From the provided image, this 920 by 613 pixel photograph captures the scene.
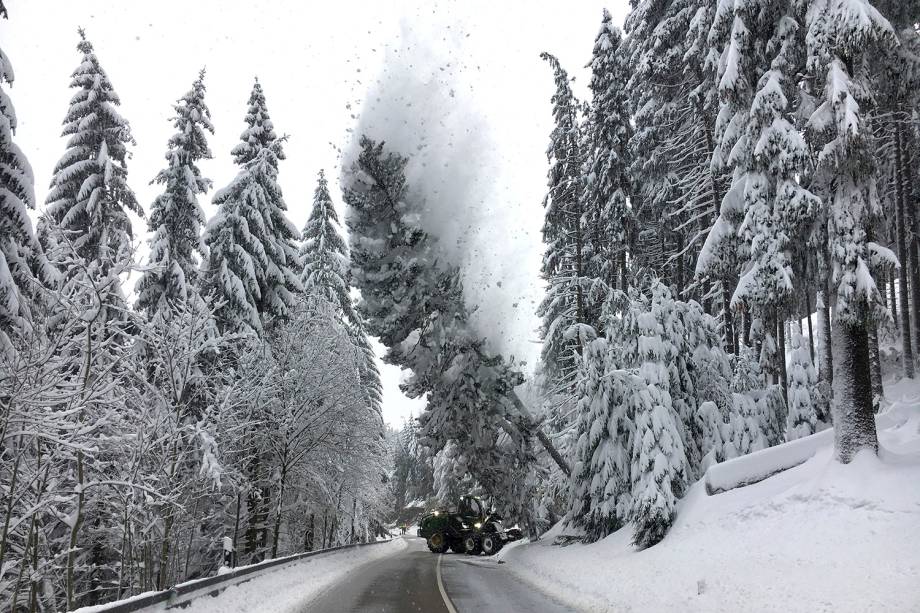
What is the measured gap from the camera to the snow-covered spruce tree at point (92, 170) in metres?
19.1

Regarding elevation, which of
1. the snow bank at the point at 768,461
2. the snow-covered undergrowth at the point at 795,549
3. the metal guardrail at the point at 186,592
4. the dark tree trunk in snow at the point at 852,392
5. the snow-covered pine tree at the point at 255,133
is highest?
the snow-covered pine tree at the point at 255,133

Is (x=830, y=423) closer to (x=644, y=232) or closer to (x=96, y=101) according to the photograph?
(x=644, y=232)

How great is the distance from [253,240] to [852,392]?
18411 mm

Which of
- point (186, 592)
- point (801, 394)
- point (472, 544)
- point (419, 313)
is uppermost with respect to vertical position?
point (419, 313)

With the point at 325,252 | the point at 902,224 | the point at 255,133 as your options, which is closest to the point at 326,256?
the point at 325,252

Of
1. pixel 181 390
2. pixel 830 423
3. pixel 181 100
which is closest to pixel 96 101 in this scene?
pixel 181 100

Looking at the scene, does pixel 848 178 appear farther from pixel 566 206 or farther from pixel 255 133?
pixel 255 133

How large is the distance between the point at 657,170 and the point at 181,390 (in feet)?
71.0

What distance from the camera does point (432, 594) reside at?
12023 mm

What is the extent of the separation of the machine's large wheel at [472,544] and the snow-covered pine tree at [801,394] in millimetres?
15515

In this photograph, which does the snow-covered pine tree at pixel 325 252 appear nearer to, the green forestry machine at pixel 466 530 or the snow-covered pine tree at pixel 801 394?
the green forestry machine at pixel 466 530

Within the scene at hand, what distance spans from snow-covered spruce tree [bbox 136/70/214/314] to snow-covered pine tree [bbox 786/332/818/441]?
18.1 meters

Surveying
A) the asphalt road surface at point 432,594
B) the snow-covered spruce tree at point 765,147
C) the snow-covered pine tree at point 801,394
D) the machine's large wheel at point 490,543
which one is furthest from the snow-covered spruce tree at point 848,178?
the machine's large wheel at point 490,543

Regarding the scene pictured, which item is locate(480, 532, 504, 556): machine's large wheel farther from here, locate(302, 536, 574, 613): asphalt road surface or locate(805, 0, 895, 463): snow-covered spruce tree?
locate(805, 0, 895, 463): snow-covered spruce tree
